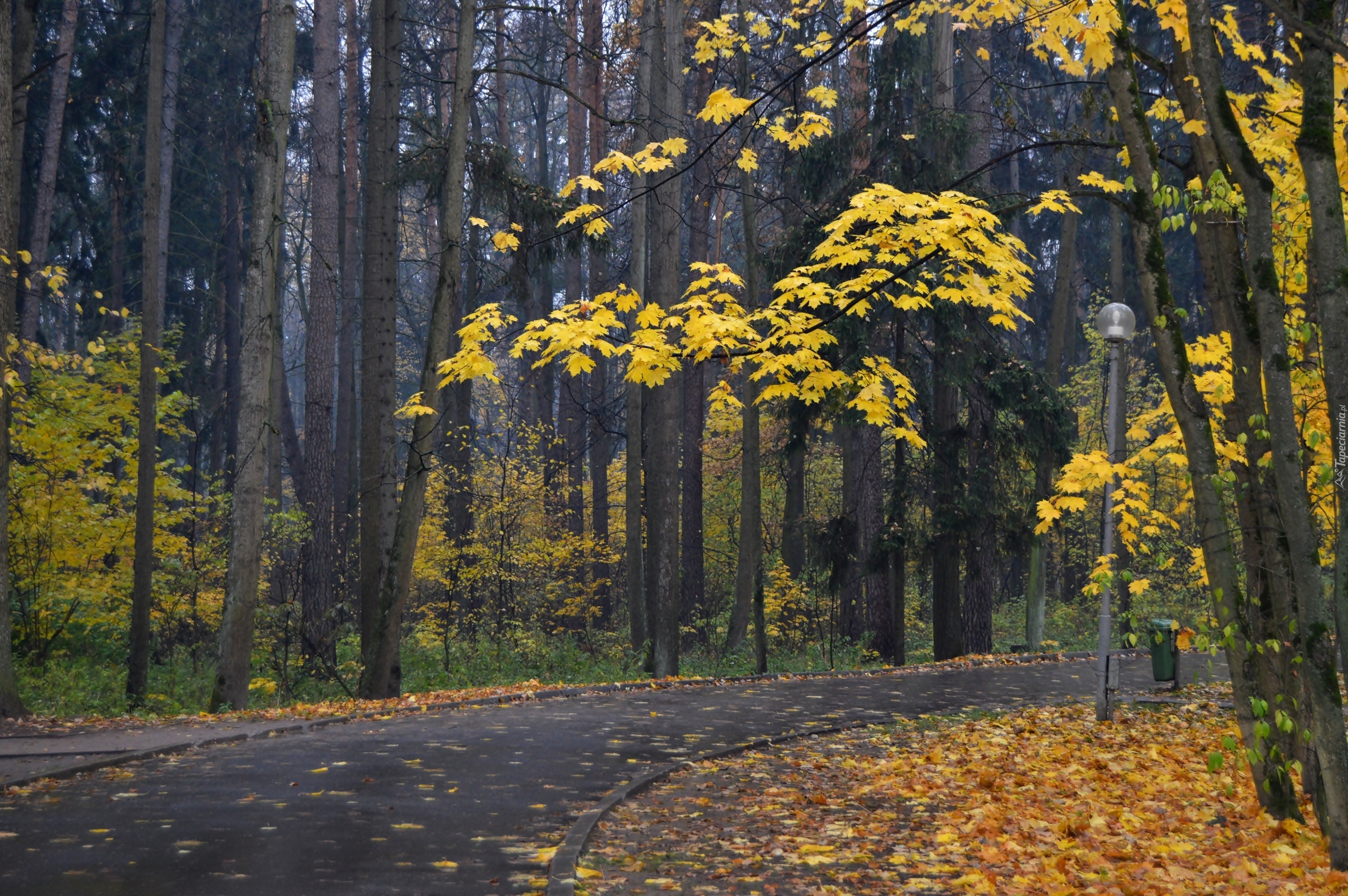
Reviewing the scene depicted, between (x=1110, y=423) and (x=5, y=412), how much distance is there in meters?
12.0

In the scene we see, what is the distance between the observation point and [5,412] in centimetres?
1139

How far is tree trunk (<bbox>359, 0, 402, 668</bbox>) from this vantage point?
49.5ft

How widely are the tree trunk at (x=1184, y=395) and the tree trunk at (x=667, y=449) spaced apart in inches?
355

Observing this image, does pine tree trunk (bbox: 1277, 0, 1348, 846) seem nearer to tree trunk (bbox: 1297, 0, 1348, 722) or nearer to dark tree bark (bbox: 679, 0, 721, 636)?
tree trunk (bbox: 1297, 0, 1348, 722)

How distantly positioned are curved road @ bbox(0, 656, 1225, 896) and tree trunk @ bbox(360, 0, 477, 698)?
2.35 metres

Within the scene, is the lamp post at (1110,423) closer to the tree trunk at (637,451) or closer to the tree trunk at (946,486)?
the tree trunk at (946,486)

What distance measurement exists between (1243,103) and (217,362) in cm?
2867

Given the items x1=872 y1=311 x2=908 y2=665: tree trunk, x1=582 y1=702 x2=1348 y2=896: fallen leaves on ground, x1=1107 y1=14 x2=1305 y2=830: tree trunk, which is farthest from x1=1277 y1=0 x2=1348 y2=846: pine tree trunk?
x1=872 y1=311 x2=908 y2=665: tree trunk

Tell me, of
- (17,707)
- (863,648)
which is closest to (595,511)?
(863,648)

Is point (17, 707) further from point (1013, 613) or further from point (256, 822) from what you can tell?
point (1013, 613)

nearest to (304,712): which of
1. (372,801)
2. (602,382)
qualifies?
(372,801)

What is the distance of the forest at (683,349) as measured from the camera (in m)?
6.82

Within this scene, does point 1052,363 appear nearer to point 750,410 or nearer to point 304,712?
point 750,410

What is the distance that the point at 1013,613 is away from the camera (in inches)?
1315
